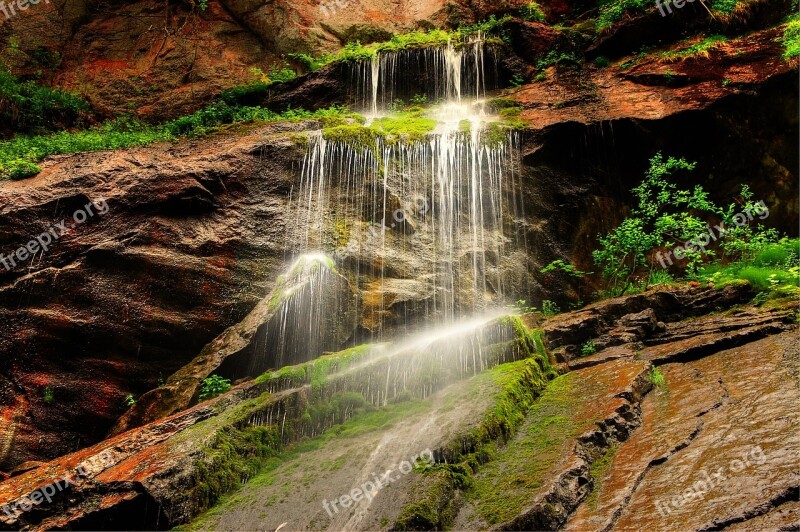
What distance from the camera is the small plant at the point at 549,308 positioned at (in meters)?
10.9

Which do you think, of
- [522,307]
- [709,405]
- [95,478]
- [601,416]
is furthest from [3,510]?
[522,307]

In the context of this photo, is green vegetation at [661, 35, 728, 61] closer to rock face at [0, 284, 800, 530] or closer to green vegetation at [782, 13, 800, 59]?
green vegetation at [782, 13, 800, 59]

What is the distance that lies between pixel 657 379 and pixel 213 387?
6657 millimetres

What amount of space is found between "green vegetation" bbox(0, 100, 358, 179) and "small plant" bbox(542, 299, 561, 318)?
655 centimetres

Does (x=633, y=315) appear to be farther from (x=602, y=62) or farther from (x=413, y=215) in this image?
(x=602, y=62)

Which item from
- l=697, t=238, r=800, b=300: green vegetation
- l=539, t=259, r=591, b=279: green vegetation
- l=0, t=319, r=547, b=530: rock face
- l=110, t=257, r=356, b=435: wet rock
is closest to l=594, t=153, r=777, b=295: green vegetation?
l=697, t=238, r=800, b=300: green vegetation

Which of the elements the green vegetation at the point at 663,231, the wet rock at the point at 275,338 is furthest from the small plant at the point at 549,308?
the wet rock at the point at 275,338

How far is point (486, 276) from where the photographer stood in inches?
433
